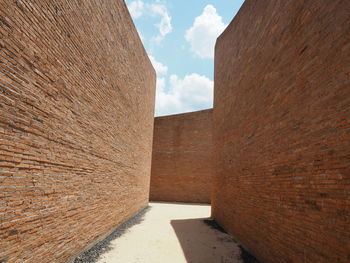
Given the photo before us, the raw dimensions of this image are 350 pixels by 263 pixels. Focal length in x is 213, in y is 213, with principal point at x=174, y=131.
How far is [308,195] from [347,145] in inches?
35.8

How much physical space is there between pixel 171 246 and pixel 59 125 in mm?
3784

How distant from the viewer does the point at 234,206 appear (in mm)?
5996

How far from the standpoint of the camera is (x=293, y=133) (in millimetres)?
3219

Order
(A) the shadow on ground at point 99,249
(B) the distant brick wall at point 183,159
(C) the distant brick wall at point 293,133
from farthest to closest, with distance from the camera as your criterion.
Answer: (B) the distant brick wall at point 183,159 < (A) the shadow on ground at point 99,249 < (C) the distant brick wall at point 293,133

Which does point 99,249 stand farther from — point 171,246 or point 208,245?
point 208,245

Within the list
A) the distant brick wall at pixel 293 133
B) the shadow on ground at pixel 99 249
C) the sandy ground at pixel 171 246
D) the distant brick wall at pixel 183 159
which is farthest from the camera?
the distant brick wall at pixel 183 159

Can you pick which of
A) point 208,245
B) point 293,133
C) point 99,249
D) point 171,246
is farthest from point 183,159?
point 293,133

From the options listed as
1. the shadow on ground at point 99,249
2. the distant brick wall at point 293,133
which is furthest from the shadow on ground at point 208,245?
the shadow on ground at point 99,249

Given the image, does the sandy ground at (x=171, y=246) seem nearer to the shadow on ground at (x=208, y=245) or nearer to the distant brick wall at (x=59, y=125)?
the shadow on ground at (x=208, y=245)

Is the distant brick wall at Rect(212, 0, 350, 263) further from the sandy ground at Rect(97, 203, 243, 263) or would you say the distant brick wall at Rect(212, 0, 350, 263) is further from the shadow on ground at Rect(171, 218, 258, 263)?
the sandy ground at Rect(97, 203, 243, 263)

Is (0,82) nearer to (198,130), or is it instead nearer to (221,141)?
(221,141)

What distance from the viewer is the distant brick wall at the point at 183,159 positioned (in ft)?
48.2

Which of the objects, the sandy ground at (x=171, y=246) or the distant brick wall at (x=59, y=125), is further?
the sandy ground at (x=171, y=246)

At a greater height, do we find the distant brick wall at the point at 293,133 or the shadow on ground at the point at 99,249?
the distant brick wall at the point at 293,133
